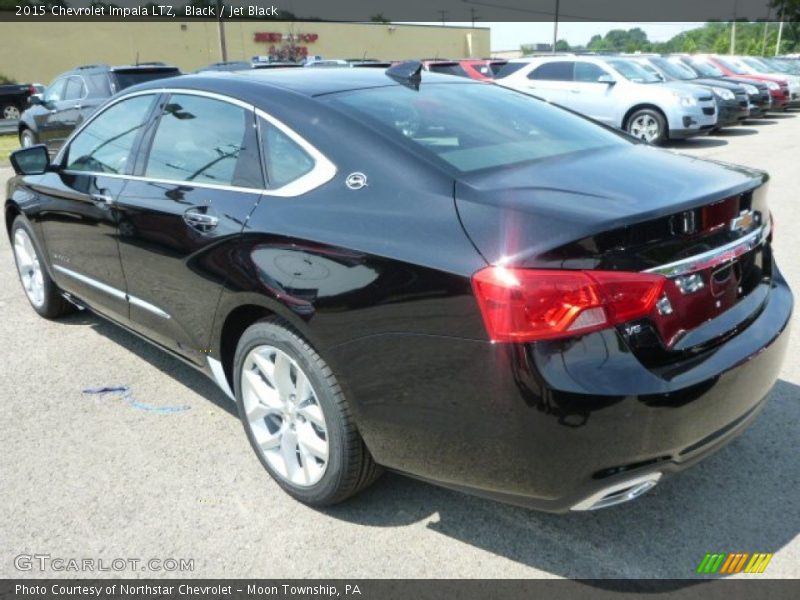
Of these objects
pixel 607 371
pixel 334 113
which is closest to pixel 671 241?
pixel 607 371

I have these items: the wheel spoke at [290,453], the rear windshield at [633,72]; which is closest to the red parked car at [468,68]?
the rear windshield at [633,72]

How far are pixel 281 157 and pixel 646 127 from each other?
43.0 feet

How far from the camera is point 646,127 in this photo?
1453 centimetres

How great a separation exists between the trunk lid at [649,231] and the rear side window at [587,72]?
13.0 m

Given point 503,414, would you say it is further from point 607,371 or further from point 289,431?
point 289,431

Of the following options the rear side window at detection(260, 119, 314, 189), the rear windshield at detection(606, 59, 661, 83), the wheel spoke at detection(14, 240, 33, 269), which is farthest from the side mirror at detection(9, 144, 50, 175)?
the rear windshield at detection(606, 59, 661, 83)

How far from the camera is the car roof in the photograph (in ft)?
10.4

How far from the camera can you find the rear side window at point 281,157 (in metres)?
2.82

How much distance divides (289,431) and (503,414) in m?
1.10

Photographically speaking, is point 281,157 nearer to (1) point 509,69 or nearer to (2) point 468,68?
(1) point 509,69

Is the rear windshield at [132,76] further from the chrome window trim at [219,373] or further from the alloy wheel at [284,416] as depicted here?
the alloy wheel at [284,416]

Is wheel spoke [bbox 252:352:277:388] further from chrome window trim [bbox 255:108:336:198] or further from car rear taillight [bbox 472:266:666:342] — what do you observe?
car rear taillight [bbox 472:266:666:342]

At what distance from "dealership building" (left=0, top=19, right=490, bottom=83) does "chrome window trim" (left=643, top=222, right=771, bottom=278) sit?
3970cm

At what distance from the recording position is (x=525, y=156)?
9.39 ft
